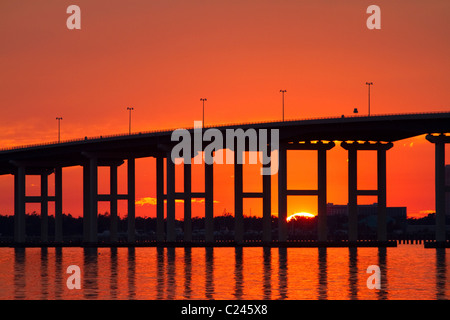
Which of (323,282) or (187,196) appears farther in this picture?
(187,196)

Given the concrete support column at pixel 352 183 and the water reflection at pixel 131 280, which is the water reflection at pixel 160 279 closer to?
the water reflection at pixel 131 280

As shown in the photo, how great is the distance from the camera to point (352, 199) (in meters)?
150

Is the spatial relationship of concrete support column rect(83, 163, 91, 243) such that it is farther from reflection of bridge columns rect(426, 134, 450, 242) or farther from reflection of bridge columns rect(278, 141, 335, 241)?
reflection of bridge columns rect(426, 134, 450, 242)

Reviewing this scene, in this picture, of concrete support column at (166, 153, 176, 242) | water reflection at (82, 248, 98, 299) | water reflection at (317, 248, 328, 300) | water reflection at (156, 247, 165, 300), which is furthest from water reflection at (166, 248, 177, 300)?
concrete support column at (166, 153, 176, 242)

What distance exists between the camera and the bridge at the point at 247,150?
135125mm

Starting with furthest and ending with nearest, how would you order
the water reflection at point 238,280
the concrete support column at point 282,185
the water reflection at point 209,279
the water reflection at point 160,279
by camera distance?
1. the concrete support column at point 282,185
2. the water reflection at point 160,279
3. the water reflection at point 209,279
4. the water reflection at point 238,280

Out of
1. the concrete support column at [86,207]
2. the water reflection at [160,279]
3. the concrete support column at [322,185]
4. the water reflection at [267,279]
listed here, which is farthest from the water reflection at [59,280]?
the concrete support column at [86,207]

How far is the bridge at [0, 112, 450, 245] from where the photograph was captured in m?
135

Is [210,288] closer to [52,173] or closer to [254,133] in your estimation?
[254,133]

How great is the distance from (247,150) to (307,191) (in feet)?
34.2

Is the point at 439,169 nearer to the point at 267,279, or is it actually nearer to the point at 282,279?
the point at 282,279

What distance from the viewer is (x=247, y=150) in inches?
5723

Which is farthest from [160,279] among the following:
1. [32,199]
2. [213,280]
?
[32,199]
